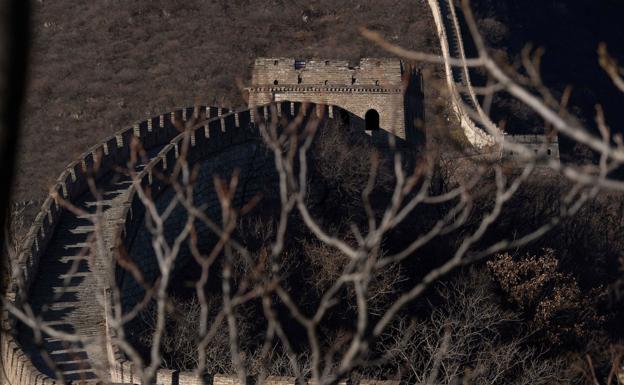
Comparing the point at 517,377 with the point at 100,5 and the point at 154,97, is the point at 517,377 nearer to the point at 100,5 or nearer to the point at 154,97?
the point at 154,97

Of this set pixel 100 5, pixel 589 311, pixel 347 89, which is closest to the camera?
pixel 589 311

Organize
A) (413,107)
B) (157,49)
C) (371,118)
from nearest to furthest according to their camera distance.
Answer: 1. (371,118)
2. (413,107)
3. (157,49)

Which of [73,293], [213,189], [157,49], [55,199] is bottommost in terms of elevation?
[157,49]

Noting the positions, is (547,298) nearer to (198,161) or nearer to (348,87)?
(348,87)

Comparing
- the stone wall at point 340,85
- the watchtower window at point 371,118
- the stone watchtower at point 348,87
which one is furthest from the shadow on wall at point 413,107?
the watchtower window at point 371,118

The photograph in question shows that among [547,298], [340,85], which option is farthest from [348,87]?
[547,298]

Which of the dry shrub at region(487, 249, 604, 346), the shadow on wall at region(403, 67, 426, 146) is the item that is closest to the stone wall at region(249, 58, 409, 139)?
the shadow on wall at region(403, 67, 426, 146)

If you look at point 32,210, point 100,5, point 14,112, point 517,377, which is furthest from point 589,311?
point 100,5
